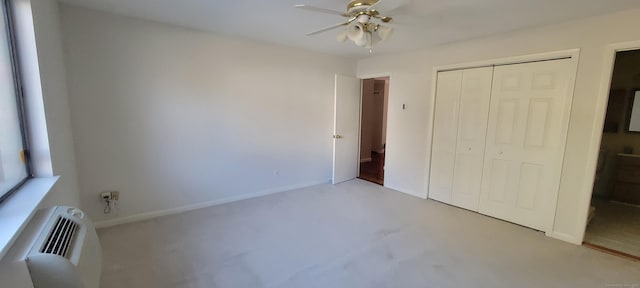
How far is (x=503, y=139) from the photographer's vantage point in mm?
3123

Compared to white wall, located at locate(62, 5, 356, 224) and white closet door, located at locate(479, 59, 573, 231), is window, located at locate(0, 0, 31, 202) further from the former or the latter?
white closet door, located at locate(479, 59, 573, 231)

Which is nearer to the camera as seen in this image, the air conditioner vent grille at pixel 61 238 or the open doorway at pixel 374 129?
the air conditioner vent grille at pixel 61 238

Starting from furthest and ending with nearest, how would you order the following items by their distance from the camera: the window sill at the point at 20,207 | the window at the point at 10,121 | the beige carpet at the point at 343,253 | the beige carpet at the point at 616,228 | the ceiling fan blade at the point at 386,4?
the beige carpet at the point at 616,228
the beige carpet at the point at 343,253
the ceiling fan blade at the point at 386,4
the window at the point at 10,121
the window sill at the point at 20,207

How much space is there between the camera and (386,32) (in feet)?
7.00

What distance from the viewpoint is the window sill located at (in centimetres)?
101

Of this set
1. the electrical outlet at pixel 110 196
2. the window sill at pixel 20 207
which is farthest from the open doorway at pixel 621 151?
the electrical outlet at pixel 110 196

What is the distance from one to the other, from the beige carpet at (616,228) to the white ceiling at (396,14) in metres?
2.25

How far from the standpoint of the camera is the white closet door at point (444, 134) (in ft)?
11.5

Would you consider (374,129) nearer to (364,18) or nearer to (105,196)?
(364,18)

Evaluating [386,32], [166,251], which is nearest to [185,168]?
[166,251]

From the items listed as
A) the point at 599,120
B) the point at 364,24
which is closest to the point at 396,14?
the point at 364,24

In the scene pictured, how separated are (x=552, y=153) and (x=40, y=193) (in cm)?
431

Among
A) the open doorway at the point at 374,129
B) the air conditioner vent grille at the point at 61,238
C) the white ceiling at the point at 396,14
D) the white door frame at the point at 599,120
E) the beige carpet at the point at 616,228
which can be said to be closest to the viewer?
the air conditioner vent grille at the point at 61,238

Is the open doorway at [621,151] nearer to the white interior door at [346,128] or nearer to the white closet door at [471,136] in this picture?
the white closet door at [471,136]
